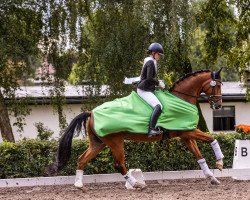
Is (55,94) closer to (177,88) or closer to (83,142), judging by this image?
(83,142)

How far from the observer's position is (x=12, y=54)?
17203mm

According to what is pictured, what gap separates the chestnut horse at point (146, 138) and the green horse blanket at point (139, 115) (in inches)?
7.7

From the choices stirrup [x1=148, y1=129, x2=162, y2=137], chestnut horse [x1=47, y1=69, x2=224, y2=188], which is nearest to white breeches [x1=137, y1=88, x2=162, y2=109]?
stirrup [x1=148, y1=129, x2=162, y2=137]

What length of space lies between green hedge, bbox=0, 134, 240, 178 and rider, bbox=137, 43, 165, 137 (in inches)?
94.8

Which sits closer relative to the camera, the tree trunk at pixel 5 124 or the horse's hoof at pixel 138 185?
the horse's hoof at pixel 138 185

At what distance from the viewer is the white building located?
24.5 meters

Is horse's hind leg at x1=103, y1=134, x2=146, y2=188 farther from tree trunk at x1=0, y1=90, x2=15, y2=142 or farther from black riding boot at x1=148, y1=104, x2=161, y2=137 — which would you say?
tree trunk at x1=0, y1=90, x2=15, y2=142

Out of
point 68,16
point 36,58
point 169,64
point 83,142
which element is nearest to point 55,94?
point 36,58

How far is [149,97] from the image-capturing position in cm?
1079

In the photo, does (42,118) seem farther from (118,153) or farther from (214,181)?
(214,181)

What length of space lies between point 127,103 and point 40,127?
12.2 meters

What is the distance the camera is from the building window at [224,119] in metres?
26.6

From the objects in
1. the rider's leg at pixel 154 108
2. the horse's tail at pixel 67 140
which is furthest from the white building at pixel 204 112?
the rider's leg at pixel 154 108

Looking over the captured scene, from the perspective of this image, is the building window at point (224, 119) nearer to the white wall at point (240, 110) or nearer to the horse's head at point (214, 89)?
the white wall at point (240, 110)
